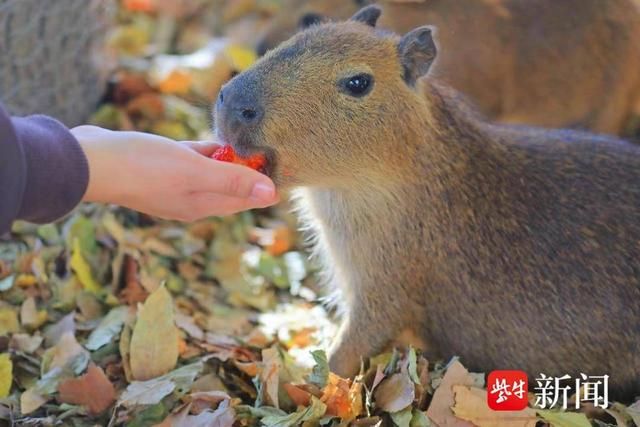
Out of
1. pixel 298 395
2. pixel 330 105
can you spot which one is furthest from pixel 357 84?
pixel 298 395

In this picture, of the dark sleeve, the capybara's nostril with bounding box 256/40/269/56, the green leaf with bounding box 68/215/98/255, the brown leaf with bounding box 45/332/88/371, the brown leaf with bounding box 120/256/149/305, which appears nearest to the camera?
the dark sleeve

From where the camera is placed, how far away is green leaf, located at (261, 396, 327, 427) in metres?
2.85

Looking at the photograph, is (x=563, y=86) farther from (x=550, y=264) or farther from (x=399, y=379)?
(x=399, y=379)

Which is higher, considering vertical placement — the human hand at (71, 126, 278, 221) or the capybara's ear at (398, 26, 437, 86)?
the capybara's ear at (398, 26, 437, 86)

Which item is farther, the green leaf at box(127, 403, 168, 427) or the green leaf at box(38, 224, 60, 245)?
the green leaf at box(38, 224, 60, 245)

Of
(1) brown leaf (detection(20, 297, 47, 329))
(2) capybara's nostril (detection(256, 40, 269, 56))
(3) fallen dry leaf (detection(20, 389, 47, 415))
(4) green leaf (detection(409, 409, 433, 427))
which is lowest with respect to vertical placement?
(4) green leaf (detection(409, 409, 433, 427))

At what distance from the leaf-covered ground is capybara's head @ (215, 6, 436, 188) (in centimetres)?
65

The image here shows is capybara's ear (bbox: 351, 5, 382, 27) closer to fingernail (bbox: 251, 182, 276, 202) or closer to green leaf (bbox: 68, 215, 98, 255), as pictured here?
fingernail (bbox: 251, 182, 276, 202)

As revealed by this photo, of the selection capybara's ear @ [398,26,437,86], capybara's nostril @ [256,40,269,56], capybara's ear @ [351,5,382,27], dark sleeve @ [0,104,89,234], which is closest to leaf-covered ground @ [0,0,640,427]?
capybara's nostril @ [256,40,269,56]

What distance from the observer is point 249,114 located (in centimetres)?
279

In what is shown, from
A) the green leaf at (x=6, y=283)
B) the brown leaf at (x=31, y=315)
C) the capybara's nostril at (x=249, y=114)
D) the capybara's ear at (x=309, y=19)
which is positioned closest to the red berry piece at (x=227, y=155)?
the capybara's nostril at (x=249, y=114)

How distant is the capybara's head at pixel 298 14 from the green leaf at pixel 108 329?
165 cm

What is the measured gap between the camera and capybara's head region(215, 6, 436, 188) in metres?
2.81

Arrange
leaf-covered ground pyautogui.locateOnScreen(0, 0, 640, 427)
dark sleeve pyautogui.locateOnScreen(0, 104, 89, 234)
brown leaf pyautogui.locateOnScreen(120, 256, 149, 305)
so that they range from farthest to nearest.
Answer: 1. brown leaf pyautogui.locateOnScreen(120, 256, 149, 305)
2. leaf-covered ground pyautogui.locateOnScreen(0, 0, 640, 427)
3. dark sleeve pyautogui.locateOnScreen(0, 104, 89, 234)
